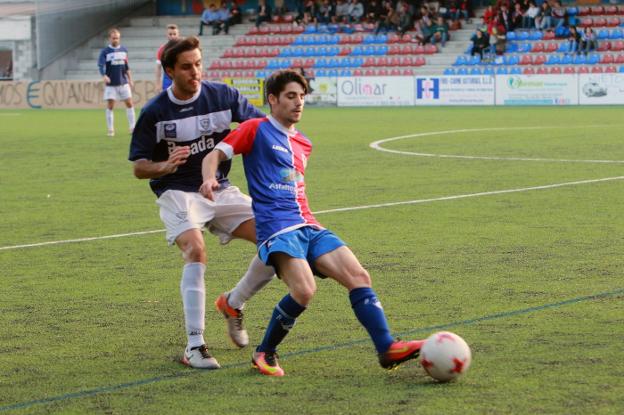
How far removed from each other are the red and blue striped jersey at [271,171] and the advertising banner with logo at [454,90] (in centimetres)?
3149

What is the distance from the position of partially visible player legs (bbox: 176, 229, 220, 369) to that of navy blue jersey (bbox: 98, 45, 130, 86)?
787 inches

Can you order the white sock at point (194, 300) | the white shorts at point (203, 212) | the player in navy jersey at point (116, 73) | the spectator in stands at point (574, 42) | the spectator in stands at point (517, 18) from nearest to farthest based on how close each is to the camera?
the white sock at point (194, 300) → the white shorts at point (203, 212) → the player in navy jersey at point (116, 73) → the spectator in stands at point (574, 42) → the spectator in stands at point (517, 18)

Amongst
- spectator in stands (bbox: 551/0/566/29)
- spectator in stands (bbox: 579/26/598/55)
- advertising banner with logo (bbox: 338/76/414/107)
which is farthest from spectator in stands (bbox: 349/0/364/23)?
spectator in stands (bbox: 579/26/598/55)

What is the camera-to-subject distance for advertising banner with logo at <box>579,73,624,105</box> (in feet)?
113

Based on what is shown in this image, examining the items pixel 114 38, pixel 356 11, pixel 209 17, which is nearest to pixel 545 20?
pixel 356 11

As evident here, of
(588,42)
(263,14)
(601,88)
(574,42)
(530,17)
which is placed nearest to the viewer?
(601,88)

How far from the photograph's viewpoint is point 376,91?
38.0m

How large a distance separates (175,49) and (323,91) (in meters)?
32.8

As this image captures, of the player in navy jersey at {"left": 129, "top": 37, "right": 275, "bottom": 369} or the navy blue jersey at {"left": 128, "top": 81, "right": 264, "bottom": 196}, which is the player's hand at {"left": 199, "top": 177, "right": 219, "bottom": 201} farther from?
the navy blue jersey at {"left": 128, "top": 81, "right": 264, "bottom": 196}

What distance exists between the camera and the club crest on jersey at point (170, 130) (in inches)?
251

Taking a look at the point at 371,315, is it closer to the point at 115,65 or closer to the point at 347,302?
the point at 347,302

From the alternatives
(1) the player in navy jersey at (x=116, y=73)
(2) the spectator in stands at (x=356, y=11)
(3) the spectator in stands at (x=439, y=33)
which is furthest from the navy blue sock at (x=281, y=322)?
(2) the spectator in stands at (x=356, y=11)

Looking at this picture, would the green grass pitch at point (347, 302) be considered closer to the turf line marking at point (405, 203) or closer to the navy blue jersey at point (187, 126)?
the turf line marking at point (405, 203)

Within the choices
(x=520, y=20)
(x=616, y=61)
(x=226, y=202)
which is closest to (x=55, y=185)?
(x=226, y=202)
